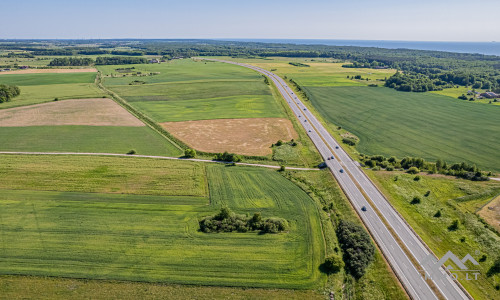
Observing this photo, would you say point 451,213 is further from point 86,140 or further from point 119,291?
point 86,140

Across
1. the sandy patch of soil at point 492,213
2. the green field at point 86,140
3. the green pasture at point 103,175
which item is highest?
the green field at point 86,140

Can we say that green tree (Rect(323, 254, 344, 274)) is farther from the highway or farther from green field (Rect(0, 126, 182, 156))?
green field (Rect(0, 126, 182, 156))

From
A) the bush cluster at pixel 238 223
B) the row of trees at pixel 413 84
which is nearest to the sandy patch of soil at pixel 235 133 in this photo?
the bush cluster at pixel 238 223

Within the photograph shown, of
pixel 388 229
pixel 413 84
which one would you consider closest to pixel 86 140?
pixel 388 229

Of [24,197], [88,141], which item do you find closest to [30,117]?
[88,141]

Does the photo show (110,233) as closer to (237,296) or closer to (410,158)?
(237,296)

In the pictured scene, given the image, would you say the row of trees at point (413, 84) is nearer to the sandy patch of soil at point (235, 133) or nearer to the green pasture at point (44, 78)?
the sandy patch of soil at point (235, 133)
